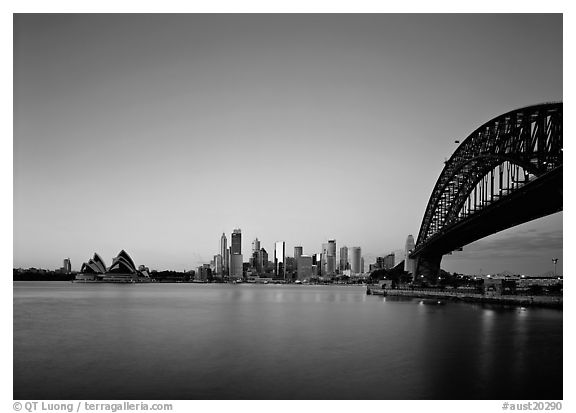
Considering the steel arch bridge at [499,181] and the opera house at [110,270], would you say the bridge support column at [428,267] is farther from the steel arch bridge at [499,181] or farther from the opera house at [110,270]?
the opera house at [110,270]

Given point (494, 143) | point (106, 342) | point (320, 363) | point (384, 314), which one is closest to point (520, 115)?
point (494, 143)

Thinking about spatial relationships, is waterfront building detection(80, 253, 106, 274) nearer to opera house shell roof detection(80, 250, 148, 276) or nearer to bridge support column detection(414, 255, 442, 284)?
opera house shell roof detection(80, 250, 148, 276)

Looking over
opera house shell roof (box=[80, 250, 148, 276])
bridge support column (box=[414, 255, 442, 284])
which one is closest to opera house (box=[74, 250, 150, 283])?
opera house shell roof (box=[80, 250, 148, 276])

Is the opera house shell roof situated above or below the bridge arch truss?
below

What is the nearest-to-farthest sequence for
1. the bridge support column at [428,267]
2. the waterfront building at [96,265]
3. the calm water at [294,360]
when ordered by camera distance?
the calm water at [294,360], the bridge support column at [428,267], the waterfront building at [96,265]

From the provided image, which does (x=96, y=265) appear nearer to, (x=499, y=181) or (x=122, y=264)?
(x=122, y=264)

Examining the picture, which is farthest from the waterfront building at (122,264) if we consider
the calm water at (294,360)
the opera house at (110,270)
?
the calm water at (294,360)
